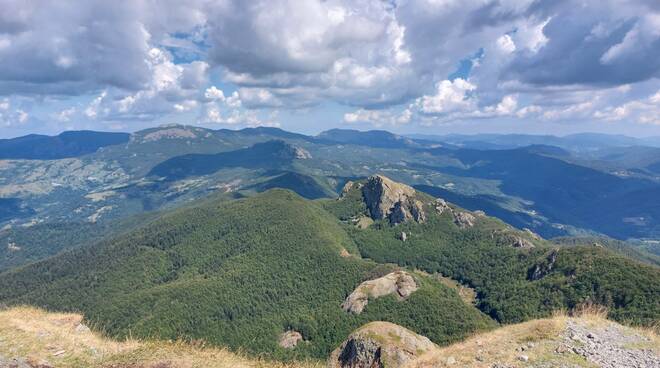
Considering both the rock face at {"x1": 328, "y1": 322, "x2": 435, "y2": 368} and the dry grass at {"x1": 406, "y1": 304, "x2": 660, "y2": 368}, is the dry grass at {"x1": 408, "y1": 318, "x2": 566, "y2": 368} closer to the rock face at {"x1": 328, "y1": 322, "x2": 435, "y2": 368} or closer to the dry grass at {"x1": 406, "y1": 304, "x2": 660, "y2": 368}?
the dry grass at {"x1": 406, "y1": 304, "x2": 660, "y2": 368}

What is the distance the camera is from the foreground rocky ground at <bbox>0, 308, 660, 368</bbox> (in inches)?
953

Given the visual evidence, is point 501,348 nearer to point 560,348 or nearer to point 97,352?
point 560,348

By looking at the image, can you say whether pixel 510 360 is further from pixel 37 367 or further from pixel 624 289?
pixel 624 289

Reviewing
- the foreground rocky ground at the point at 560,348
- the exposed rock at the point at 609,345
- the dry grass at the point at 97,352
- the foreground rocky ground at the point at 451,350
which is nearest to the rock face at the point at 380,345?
the foreground rocky ground at the point at 560,348

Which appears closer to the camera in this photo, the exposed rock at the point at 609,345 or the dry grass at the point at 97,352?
the dry grass at the point at 97,352

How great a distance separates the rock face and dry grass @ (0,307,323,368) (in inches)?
1778

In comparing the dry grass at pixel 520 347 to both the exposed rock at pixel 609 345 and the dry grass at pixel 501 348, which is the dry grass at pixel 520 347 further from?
the exposed rock at pixel 609 345

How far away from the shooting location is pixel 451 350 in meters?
30.6

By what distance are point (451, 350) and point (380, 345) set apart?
48081 mm

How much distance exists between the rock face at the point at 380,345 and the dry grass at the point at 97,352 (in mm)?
45158

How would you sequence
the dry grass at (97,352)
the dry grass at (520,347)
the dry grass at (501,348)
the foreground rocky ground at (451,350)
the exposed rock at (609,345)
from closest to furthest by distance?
the dry grass at (97,352) < the foreground rocky ground at (451,350) < the exposed rock at (609,345) < the dry grass at (520,347) < the dry grass at (501,348)

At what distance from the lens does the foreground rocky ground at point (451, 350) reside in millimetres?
24219

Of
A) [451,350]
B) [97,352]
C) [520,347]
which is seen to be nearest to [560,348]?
[520,347]

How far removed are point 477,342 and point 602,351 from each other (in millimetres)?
8552
